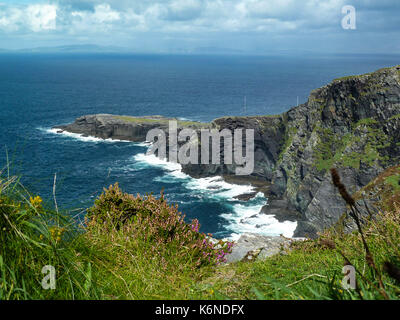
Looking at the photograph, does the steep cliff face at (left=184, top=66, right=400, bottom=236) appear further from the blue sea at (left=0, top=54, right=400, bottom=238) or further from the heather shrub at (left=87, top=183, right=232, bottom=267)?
the heather shrub at (left=87, top=183, right=232, bottom=267)

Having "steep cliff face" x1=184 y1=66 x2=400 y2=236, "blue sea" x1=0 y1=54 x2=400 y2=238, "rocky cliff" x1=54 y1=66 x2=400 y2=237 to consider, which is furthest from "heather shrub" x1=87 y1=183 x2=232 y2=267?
"steep cliff face" x1=184 y1=66 x2=400 y2=236

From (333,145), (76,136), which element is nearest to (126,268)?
(333,145)

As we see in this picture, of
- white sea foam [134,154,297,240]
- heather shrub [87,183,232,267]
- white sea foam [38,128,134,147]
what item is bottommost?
white sea foam [134,154,297,240]

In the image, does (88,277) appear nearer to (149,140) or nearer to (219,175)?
(219,175)

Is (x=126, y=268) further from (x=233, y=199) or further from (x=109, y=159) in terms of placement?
(x=109, y=159)

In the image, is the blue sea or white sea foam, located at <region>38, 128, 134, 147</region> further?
white sea foam, located at <region>38, 128, 134, 147</region>

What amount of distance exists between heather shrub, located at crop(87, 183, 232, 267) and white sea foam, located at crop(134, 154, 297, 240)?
36.4 meters

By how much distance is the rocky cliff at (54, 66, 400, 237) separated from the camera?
47031 mm

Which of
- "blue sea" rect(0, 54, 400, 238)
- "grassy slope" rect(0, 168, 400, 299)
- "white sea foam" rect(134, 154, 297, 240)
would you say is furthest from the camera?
"blue sea" rect(0, 54, 400, 238)

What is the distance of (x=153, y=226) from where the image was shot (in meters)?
8.02
